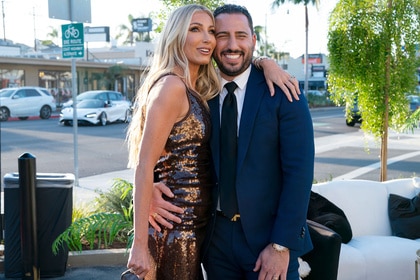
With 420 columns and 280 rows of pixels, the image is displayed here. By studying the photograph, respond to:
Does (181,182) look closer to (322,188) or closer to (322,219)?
(322,219)

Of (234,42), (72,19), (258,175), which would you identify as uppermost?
(72,19)

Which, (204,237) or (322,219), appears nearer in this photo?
(204,237)

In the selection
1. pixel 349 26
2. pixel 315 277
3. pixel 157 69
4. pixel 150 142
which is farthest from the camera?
pixel 349 26

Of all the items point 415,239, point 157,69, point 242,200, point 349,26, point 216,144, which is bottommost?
point 415,239

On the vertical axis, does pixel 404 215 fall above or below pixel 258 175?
below

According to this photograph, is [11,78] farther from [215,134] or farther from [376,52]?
[215,134]

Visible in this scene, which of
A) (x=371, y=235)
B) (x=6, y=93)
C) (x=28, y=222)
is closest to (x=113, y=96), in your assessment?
(x=6, y=93)

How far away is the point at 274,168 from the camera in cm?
263

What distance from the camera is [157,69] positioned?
2711mm

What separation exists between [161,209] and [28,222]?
270 centimetres

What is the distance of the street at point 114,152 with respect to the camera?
41.3 feet

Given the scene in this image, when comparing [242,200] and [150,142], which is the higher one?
[150,142]

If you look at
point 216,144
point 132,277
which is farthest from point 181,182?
point 132,277

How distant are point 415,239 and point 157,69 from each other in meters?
3.36
